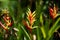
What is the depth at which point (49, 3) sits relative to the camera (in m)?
2.01

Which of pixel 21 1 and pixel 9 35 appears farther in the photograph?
pixel 21 1

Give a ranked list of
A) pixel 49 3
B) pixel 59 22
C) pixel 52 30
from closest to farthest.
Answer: pixel 52 30
pixel 59 22
pixel 49 3

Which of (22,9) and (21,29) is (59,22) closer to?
(21,29)

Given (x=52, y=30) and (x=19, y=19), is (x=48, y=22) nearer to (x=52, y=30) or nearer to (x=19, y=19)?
(x=52, y=30)

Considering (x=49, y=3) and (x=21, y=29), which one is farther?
Answer: (x=49, y=3)

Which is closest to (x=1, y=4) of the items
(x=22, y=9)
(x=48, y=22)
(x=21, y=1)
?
(x=21, y=1)

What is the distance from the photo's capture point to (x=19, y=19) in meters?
1.75

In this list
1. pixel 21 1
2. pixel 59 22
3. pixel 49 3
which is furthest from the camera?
pixel 21 1

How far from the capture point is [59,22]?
65.6 inches

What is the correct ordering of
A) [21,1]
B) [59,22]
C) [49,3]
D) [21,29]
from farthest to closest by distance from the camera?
[21,1] < [49,3] < [59,22] < [21,29]

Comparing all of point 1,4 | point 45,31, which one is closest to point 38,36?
point 45,31

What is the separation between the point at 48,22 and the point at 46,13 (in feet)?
1.33

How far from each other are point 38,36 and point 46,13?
561 mm

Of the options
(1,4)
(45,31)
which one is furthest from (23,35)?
(1,4)
